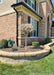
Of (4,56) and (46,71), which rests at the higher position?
(4,56)

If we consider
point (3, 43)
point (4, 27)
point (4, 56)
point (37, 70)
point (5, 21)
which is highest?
point (5, 21)

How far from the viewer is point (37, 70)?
3404 millimetres

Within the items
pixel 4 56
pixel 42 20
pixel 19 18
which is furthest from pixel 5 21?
pixel 42 20

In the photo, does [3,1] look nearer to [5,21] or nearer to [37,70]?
[5,21]

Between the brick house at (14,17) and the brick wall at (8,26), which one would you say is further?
the brick wall at (8,26)

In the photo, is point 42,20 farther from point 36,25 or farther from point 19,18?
point 19,18

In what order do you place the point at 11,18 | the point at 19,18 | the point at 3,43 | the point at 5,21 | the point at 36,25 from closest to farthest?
1. the point at 3,43
2. the point at 19,18
3. the point at 11,18
4. the point at 5,21
5. the point at 36,25

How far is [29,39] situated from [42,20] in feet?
16.5

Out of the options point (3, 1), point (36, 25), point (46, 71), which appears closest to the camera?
point (46, 71)

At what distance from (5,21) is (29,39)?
3.55 metres

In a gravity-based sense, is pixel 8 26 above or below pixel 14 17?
below

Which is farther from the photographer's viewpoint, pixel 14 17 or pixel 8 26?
pixel 8 26

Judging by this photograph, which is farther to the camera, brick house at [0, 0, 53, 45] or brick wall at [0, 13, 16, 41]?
brick wall at [0, 13, 16, 41]

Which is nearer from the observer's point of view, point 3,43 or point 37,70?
point 37,70
